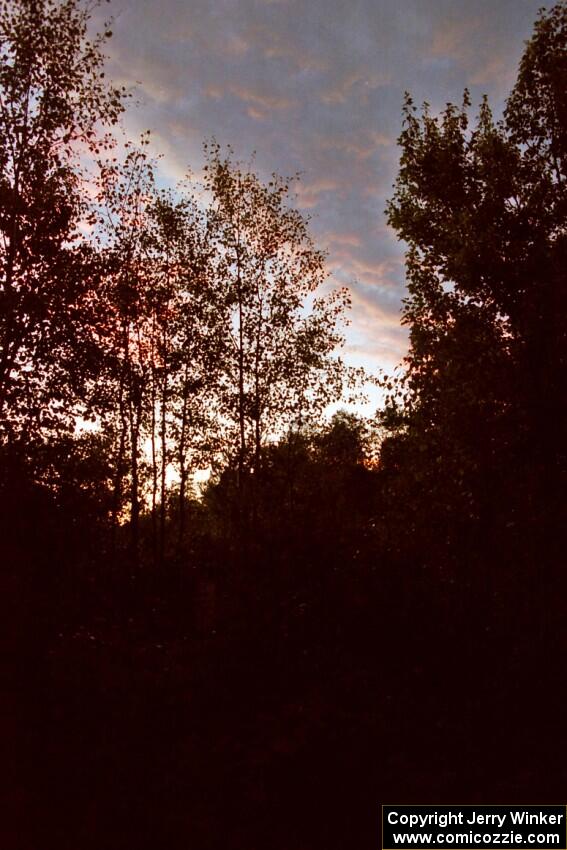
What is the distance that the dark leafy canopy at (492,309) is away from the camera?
15555 mm

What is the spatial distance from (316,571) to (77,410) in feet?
31.8

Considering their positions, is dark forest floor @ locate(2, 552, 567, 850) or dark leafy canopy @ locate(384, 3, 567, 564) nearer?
dark forest floor @ locate(2, 552, 567, 850)

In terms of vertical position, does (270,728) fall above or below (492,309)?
below

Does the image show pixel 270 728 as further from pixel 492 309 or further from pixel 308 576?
pixel 492 309

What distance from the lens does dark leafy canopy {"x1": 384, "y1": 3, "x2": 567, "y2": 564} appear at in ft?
51.0

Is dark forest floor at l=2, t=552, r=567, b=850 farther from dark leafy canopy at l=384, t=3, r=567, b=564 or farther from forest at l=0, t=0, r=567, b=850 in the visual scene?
dark leafy canopy at l=384, t=3, r=567, b=564

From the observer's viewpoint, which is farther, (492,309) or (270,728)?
(492,309)

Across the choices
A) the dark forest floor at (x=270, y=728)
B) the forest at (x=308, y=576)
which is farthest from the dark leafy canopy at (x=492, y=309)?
the dark forest floor at (x=270, y=728)

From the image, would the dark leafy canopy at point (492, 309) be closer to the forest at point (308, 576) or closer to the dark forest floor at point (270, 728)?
the forest at point (308, 576)

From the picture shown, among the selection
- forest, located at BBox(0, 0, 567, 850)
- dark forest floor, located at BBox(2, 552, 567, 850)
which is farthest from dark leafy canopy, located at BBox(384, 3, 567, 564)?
dark forest floor, located at BBox(2, 552, 567, 850)

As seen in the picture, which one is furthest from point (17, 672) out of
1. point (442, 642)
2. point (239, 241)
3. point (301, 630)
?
point (239, 241)

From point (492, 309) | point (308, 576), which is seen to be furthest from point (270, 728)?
point (492, 309)

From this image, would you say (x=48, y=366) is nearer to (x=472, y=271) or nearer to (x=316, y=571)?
(x=316, y=571)

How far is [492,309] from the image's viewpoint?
1772cm
